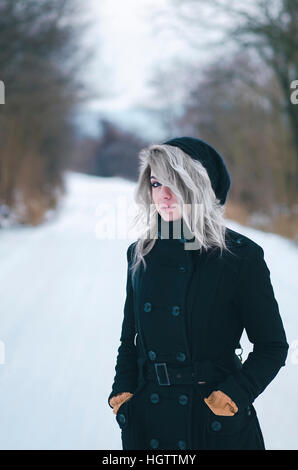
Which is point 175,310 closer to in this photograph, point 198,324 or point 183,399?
point 198,324

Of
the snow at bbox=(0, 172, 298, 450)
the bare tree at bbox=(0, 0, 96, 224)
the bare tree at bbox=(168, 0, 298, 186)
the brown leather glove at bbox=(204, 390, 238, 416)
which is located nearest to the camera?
the brown leather glove at bbox=(204, 390, 238, 416)

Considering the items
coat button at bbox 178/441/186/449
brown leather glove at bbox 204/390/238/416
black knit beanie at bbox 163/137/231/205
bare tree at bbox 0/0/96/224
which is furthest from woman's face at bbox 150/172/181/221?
bare tree at bbox 0/0/96/224

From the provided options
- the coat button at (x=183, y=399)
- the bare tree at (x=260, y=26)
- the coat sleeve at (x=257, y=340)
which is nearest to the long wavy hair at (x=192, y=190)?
the coat sleeve at (x=257, y=340)

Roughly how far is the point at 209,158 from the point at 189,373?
1.75ft

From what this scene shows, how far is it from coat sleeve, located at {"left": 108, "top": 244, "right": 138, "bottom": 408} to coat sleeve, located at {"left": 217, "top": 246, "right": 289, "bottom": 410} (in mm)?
274

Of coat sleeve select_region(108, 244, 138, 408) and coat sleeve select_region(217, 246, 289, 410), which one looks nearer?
coat sleeve select_region(217, 246, 289, 410)

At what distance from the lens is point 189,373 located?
1.39 m

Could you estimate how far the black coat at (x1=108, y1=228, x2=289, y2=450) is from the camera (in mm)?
1336

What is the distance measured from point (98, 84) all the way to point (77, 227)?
4.36 m

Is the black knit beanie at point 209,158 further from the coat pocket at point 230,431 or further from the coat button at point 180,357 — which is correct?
the coat pocket at point 230,431

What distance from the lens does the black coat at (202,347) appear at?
4.38 ft

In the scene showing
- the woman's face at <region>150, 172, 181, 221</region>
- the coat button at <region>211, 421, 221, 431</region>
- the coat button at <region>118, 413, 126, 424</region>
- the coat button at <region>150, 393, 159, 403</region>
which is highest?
the woman's face at <region>150, 172, 181, 221</region>

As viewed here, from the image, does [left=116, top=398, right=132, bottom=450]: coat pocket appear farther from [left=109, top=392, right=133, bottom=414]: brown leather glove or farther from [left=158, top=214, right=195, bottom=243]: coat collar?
[left=158, top=214, right=195, bottom=243]: coat collar

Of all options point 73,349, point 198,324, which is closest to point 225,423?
point 198,324
